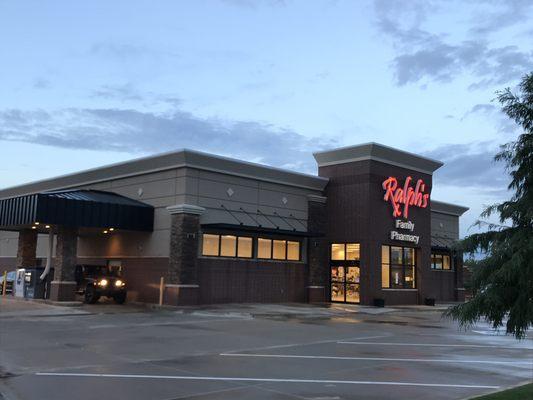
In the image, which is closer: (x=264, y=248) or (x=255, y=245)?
(x=255, y=245)

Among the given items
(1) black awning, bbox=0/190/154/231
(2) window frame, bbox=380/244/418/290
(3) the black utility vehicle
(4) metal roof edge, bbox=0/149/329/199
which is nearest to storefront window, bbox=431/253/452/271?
(2) window frame, bbox=380/244/418/290

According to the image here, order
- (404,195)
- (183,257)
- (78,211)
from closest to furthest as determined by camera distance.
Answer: (78,211) → (183,257) → (404,195)

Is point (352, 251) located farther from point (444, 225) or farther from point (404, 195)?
point (444, 225)

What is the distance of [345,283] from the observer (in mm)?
35562

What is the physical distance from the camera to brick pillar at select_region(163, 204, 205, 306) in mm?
28261

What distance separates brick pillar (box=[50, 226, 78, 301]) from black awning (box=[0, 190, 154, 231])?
3.78ft

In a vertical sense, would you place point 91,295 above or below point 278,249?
below

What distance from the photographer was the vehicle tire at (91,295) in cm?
2922

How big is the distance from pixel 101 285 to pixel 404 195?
755 inches

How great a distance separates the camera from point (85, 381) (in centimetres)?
1020

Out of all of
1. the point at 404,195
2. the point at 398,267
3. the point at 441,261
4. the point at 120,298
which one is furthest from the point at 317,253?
the point at 441,261

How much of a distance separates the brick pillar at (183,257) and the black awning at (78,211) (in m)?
2.26

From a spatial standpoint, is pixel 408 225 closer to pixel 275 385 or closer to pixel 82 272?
pixel 82 272

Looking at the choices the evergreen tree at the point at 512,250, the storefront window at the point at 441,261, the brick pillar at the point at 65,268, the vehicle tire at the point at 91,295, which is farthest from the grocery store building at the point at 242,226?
the evergreen tree at the point at 512,250
